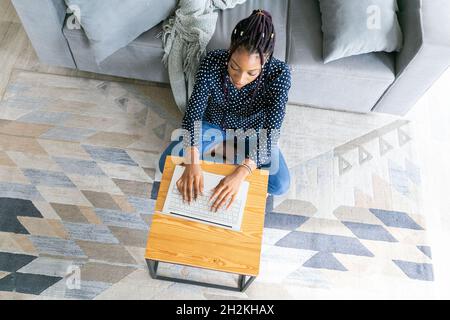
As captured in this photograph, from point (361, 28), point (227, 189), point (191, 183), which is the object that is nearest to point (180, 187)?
point (191, 183)

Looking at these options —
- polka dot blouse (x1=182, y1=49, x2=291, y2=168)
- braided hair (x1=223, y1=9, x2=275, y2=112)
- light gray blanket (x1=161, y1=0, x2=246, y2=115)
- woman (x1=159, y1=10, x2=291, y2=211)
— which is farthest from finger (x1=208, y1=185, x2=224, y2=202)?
light gray blanket (x1=161, y1=0, x2=246, y2=115)

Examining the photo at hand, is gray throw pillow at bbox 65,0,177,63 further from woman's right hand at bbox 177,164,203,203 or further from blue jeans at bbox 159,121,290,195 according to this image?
woman's right hand at bbox 177,164,203,203

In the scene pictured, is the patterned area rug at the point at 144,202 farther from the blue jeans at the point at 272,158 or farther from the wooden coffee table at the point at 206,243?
the wooden coffee table at the point at 206,243

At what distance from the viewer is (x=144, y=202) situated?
154cm

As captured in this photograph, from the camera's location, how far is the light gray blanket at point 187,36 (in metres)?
1.43

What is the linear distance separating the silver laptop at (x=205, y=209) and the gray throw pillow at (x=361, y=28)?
691 millimetres

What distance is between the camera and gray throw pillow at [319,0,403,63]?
4.60 ft

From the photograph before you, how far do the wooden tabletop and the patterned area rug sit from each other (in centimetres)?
38

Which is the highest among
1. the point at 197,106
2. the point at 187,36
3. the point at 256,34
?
the point at 187,36

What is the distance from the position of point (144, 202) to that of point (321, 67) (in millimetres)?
872

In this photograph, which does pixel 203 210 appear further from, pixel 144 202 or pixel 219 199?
pixel 144 202

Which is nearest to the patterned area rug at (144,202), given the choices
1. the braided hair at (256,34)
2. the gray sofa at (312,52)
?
the gray sofa at (312,52)
